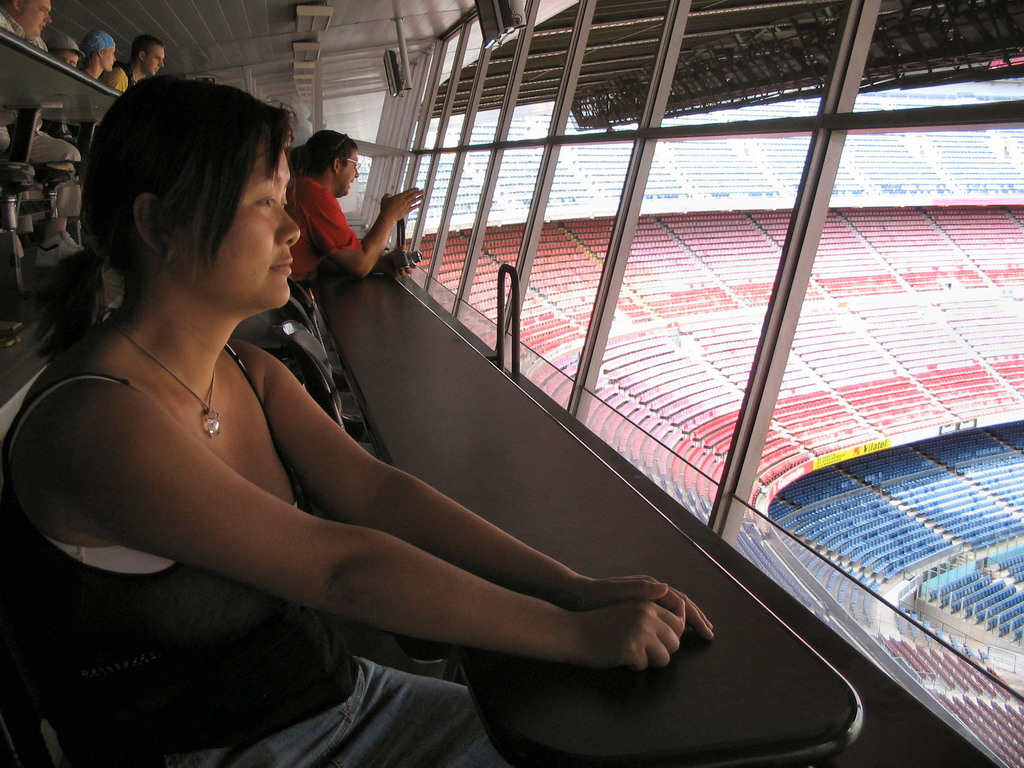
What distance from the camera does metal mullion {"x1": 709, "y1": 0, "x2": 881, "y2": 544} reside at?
5.05 feet

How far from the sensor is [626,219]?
265 centimetres

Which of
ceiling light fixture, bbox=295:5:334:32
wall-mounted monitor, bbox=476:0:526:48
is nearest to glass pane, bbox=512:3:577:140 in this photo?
wall-mounted monitor, bbox=476:0:526:48

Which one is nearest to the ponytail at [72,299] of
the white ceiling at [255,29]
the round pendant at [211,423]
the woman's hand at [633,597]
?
the round pendant at [211,423]

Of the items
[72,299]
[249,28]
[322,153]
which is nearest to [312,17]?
[249,28]

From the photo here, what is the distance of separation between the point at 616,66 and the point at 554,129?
41cm

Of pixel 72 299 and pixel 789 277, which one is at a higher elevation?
pixel 789 277

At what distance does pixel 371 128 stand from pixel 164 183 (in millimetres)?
14204

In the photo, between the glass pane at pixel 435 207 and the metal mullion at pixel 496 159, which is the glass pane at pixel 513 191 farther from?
the glass pane at pixel 435 207

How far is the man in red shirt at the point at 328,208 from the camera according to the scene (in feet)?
9.28

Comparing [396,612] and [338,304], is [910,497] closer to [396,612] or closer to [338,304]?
[338,304]

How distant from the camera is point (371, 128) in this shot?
13898mm

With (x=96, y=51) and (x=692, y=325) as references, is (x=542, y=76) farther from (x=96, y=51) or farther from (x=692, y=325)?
(x=692, y=325)

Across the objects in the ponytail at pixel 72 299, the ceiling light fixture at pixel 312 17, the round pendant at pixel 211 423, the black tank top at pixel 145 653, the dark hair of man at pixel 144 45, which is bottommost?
the black tank top at pixel 145 653

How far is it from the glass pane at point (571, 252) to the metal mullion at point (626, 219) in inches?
2.9
